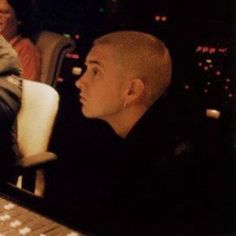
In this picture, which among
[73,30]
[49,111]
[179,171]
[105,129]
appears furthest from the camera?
[73,30]

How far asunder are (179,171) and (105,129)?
0.28m

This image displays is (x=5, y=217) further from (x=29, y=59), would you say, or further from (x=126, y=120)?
(x=29, y=59)

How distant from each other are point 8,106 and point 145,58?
0.67 meters

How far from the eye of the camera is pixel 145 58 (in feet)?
4.14

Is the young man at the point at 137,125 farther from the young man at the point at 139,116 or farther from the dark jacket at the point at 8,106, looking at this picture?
the dark jacket at the point at 8,106

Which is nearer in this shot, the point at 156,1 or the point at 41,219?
the point at 41,219

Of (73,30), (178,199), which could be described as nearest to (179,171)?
(178,199)

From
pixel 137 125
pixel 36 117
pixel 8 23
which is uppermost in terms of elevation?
pixel 8 23

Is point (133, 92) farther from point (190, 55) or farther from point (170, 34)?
point (190, 55)

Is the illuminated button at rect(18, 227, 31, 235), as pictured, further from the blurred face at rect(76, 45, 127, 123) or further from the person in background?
the person in background

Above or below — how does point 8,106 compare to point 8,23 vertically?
below

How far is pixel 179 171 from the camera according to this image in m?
1.25

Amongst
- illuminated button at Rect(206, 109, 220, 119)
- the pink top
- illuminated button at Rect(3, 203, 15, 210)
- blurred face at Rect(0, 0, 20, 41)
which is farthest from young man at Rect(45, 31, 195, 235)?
blurred face at Rect(0, 0, 20, 41)

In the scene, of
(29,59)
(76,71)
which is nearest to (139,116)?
(76,71)
